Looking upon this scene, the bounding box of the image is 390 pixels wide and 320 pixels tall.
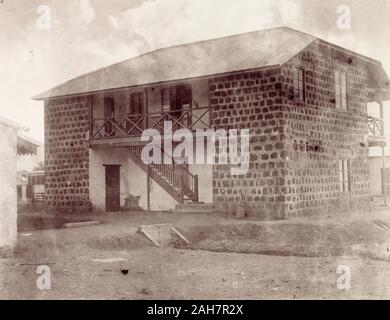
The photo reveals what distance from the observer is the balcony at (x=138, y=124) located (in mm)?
18859

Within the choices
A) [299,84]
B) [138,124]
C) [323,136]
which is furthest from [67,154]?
[323,136]

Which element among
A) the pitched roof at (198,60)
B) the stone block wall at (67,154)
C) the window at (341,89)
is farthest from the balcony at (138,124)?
the window at (341,89)

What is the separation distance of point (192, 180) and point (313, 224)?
648 centimetres

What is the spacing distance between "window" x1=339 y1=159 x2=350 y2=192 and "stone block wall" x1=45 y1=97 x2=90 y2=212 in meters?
9.24

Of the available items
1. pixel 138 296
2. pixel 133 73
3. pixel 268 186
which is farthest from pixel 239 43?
pixel 138 296

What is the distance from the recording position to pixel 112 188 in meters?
22.1

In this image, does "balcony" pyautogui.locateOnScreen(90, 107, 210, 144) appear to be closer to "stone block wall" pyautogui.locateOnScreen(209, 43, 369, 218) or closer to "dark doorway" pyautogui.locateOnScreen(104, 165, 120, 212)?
"stone block wall" pyautogui.locateOnScreen(209, 43, 369, 218)

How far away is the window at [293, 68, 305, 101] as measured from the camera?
17.4m

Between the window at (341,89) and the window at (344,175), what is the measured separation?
6.27 ft

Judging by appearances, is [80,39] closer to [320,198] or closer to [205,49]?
[205,49]

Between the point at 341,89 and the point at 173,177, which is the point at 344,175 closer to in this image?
the point at 341,89

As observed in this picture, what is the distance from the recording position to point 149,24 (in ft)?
52.9

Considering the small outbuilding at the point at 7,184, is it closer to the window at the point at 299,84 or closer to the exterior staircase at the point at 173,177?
the exterior staircase at the point at 173,177
